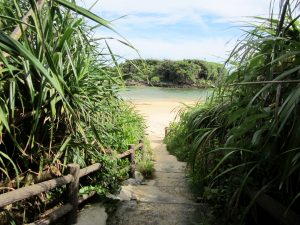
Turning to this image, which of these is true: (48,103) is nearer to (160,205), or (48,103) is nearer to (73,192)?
(73,192)

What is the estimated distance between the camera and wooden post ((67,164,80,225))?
11.2 ft

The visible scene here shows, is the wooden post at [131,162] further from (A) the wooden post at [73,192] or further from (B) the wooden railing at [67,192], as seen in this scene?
(A) the wooden post at [73,192]

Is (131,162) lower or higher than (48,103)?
lower

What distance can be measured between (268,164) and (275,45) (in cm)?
84

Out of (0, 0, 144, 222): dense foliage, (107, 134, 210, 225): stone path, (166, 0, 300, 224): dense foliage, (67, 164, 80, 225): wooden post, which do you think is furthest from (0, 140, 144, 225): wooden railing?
(166, 0, 300, 224): dense foliage

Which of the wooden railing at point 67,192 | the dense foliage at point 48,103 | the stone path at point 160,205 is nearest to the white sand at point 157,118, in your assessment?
the stone path at point 160,205

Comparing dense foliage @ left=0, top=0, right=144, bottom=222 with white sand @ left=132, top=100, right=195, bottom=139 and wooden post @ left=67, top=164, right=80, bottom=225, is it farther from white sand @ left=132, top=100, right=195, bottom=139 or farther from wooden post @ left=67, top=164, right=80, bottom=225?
white sand @ left=132, top=100, right=195, bottom=139

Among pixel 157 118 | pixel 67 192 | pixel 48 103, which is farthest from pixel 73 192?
pixel 157 118

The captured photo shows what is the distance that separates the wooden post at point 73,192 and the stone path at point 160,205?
0.36m

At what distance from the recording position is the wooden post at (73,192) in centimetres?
342

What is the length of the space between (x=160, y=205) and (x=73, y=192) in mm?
1029

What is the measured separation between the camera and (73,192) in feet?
11.4

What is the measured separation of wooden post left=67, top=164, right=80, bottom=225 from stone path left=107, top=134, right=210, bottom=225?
1.19 ft

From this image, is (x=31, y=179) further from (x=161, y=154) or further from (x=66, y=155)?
(x=161, y=154)
